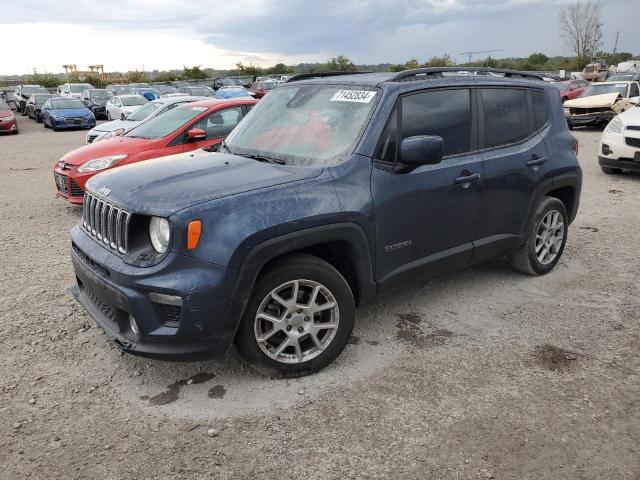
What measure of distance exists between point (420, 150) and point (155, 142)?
5.15m

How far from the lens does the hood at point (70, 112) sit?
2080cm

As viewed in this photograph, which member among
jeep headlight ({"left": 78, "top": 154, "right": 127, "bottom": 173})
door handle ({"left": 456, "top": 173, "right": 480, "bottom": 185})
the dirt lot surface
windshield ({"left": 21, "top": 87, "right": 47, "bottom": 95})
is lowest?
the dirt lot surface

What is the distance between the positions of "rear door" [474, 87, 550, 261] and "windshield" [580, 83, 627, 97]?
50.2 feet

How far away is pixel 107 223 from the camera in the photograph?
3.35 meters

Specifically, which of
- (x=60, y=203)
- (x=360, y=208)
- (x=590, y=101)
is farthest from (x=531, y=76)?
(x=590, y=101)

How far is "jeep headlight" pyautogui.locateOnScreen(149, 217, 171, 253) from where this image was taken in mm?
2975

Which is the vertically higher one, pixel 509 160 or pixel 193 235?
pixel 509 160

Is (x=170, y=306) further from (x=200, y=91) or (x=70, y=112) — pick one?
(x=200, y=91)

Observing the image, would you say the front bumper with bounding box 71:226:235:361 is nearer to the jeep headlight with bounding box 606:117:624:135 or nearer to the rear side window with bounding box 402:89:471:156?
the rear side window with bounding box 402:89:471:156

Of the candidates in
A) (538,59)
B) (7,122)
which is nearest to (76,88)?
(7,122)

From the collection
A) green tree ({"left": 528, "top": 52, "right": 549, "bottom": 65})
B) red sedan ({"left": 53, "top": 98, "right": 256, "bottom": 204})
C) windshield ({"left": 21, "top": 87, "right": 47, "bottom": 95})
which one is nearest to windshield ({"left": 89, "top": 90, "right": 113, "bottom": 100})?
windshield ({"left": 21, "top": 87, "right": 47, "bottom": 95})

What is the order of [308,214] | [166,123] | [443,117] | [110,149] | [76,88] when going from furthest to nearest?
1. [76,88]
2. [166,123]
3. [110,149]
4. [443,117]
5. [308,214]

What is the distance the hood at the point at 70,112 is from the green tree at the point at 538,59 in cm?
6565

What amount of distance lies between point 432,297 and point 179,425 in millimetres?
2527
